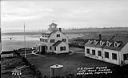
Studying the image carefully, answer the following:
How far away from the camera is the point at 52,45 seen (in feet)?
86.5

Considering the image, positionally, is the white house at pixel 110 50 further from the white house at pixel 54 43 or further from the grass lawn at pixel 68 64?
the white house at pixel 54 43

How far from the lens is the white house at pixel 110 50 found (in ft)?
53.6

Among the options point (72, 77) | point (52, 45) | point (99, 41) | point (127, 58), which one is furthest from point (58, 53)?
point (72, 77)

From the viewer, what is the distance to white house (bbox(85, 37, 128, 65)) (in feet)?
53.6

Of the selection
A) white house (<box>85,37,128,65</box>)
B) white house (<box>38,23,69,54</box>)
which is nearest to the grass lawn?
white house (<box>85,37,128,65</box>)

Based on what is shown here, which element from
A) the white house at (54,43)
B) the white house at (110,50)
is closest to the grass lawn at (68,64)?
the white house at (110,50)

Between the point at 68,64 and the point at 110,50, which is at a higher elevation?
the point at 110,50

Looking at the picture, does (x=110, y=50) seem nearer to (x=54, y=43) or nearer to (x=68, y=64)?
(x=68, y=64)

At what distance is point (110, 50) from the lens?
57.3 ft

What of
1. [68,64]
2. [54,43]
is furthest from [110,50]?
[54,43]

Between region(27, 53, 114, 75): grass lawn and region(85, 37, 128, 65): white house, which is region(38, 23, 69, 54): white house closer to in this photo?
region(85, 37, 128, 65): white house

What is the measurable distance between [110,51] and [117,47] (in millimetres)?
989

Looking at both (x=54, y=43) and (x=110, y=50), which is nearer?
(x=110, y=50)

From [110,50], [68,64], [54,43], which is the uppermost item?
[54,43]
